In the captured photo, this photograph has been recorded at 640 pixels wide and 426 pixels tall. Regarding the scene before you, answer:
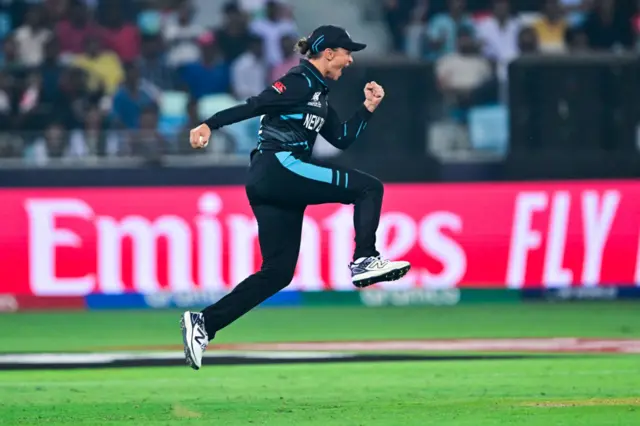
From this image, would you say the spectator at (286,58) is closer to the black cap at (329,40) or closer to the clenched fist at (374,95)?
the clenched fist at (374,95)

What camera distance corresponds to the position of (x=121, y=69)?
56.1 feet

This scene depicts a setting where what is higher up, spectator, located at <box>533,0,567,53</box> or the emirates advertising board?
spectator, located at <box>533,0,567,53</box>

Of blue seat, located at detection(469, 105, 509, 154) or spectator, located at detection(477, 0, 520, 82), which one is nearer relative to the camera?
blue seat, located at detection(469, 105, 509, 154)

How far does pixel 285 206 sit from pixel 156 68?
8.73 metres

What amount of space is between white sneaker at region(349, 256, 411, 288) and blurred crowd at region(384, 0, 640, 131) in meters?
8.50

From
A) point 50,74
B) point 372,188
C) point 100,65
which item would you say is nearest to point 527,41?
point 100,65

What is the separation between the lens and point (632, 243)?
1511 centimetres

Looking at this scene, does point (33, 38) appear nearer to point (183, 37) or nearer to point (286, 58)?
point (183, 37)

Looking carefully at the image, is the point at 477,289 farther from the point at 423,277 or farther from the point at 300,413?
the point at 300,413

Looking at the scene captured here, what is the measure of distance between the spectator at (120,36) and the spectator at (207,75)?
0.92 meters

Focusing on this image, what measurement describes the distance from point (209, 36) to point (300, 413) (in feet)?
33.9

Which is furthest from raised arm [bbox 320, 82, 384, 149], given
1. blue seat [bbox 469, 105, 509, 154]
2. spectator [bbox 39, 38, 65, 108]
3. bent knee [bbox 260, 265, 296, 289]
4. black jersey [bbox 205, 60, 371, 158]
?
spectator [bbox 39, 38, 65, 108]

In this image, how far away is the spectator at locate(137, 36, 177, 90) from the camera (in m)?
16.7

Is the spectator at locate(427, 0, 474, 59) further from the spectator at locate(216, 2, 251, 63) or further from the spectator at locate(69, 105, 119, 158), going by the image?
the spectator at locate(69, 105, 119, 158)
